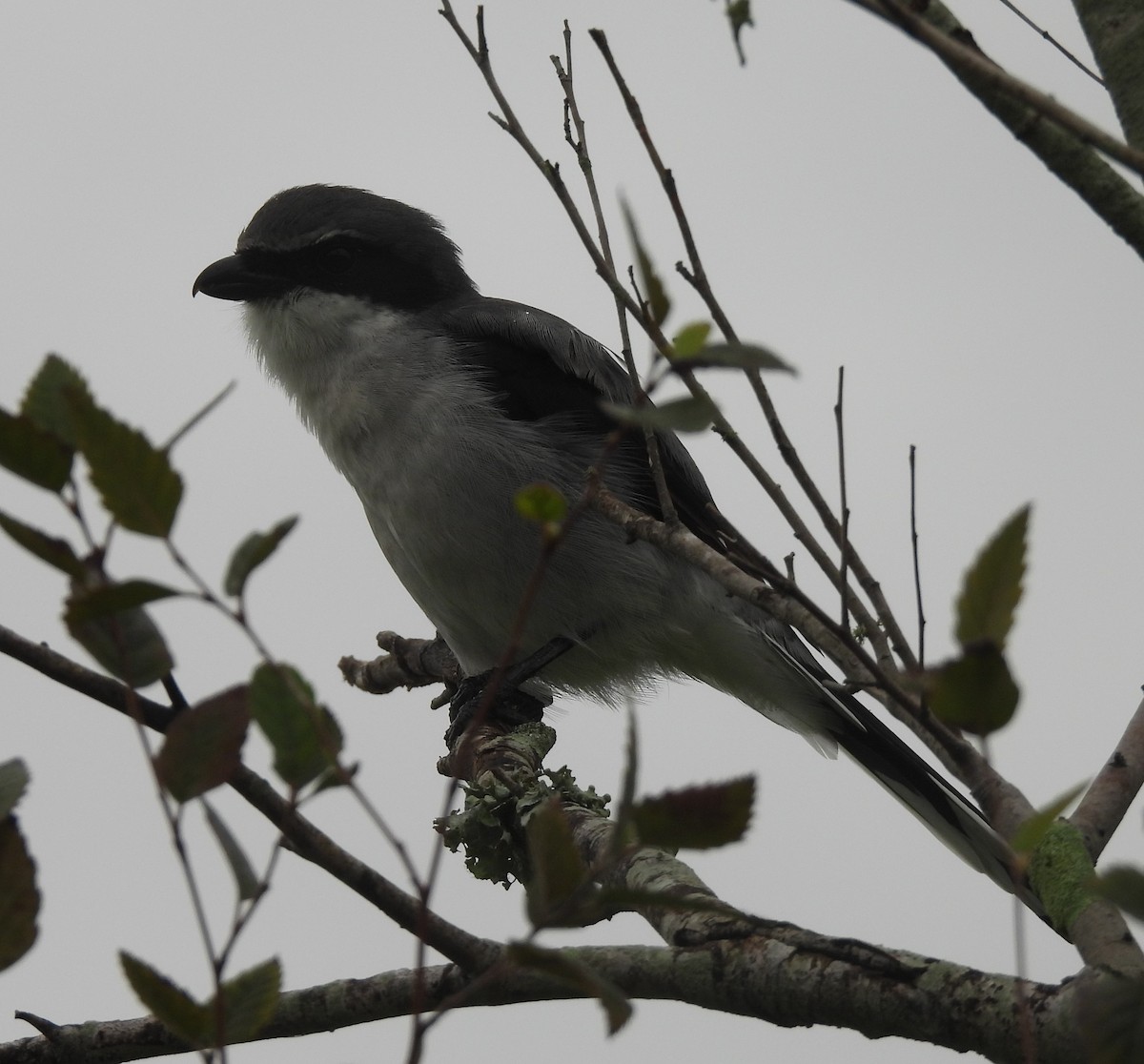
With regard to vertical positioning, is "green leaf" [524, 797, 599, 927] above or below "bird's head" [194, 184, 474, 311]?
below

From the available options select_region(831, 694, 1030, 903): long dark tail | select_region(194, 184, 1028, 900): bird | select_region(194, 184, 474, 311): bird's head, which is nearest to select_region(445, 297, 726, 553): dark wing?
select_region(194, 184, 1028, 900): bird

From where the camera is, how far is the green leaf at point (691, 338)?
4.23 ft

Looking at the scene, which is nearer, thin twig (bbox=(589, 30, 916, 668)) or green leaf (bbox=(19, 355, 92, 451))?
green leaf (bbox=(19, 355, 92, 451))

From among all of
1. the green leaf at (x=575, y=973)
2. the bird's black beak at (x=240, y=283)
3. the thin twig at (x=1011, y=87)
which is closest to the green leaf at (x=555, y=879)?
the green leaf at (x=575, y=973)

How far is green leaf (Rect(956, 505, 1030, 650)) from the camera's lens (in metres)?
1.08

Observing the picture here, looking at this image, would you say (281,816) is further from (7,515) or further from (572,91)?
(572,91)

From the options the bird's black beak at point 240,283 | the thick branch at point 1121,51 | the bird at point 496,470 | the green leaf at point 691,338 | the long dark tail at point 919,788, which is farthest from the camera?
the bird's black beak at point 240,283

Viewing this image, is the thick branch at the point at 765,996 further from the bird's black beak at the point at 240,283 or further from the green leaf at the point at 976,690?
the bird's black beak at the point at 240,283

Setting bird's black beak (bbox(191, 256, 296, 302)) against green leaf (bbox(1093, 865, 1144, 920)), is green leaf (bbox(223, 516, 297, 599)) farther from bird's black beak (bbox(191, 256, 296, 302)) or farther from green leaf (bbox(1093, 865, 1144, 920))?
bird's black beak (bbox(191, 256, 296, 302))

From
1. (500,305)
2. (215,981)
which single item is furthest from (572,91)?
(500,305)

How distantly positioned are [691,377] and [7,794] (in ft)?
3.43

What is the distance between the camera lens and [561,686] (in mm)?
5113

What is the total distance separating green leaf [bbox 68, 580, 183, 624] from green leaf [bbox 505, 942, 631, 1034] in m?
0.40

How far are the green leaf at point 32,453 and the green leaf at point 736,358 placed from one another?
0.55 metres
